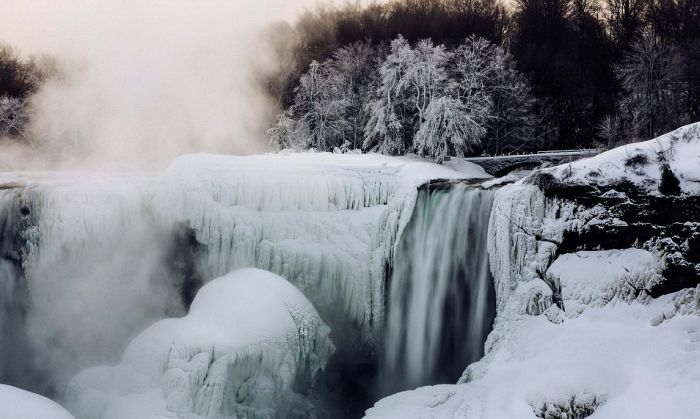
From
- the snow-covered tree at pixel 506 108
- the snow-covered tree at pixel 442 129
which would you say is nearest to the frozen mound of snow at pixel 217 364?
the snow-covered tree at pixel 442 129

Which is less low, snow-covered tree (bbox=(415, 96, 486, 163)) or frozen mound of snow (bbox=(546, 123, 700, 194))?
snow-covered tree (bbox=(415, 96, 486, 163))

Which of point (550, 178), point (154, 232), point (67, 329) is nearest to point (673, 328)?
point (550, 178)

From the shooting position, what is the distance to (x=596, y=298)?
697cm

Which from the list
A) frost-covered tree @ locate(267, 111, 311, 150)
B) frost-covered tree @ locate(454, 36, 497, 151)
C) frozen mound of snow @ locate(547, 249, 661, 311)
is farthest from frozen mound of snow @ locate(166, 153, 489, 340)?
frost-covered tree @ locate(267, 111, 311, 150)

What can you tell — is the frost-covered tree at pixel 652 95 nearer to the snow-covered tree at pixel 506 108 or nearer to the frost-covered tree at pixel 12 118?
the snow-covered tree at pixel 506 108

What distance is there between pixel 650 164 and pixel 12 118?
36.7m

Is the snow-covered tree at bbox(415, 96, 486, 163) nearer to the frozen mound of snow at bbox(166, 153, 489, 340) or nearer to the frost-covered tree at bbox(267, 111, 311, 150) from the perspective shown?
the frozen mound of snow at bbox(166, 153, 489, 340)

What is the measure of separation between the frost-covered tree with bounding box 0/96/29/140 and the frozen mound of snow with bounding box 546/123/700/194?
34552 millimetres

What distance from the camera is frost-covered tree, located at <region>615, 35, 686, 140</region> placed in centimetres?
2127

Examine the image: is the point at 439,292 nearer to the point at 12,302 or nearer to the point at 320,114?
the point at 12,302

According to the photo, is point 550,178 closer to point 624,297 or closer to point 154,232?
point 624,297

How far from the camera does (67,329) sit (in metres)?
11.7

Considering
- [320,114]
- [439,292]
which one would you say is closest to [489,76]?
[320,114]

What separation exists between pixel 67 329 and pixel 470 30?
34.2m
